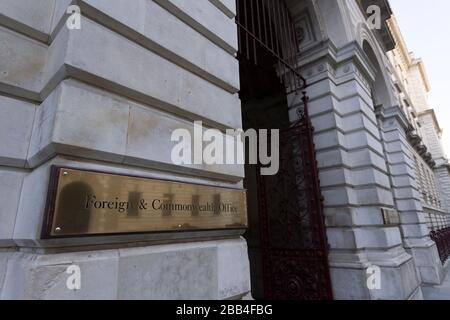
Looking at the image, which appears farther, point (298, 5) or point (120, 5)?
point (298, 5)

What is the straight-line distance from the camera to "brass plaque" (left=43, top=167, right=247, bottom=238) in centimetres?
171

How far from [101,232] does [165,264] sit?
609 millimetres

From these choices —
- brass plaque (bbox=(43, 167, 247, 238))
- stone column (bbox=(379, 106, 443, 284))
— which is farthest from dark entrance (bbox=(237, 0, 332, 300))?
stone column (bbox=(379, 106, 443, 284))

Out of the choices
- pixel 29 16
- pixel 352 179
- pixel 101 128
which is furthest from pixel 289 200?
pixel 29 16

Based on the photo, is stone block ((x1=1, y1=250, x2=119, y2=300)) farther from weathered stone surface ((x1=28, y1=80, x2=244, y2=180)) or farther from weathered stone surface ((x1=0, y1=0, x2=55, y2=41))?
weathered stone surface ((x1=0, y1=0, x2=55, y2=41))

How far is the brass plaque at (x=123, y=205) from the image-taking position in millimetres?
1707

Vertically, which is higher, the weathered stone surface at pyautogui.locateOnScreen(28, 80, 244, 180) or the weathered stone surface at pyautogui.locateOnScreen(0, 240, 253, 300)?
the weathered stone surface at pyautogui.locateOnScreen(28, 80, 244, 180)

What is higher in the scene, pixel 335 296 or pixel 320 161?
pixel 320 161

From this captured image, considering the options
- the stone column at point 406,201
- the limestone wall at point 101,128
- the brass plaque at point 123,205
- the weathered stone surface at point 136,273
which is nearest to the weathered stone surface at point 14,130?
the limestone wall at point 101,128

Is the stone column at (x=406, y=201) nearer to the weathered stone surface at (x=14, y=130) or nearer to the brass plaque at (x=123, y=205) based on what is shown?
the brass plaque at (x=123, y=205)

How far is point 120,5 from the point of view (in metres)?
2.39

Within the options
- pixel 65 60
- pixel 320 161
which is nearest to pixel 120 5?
pixel 65 60
